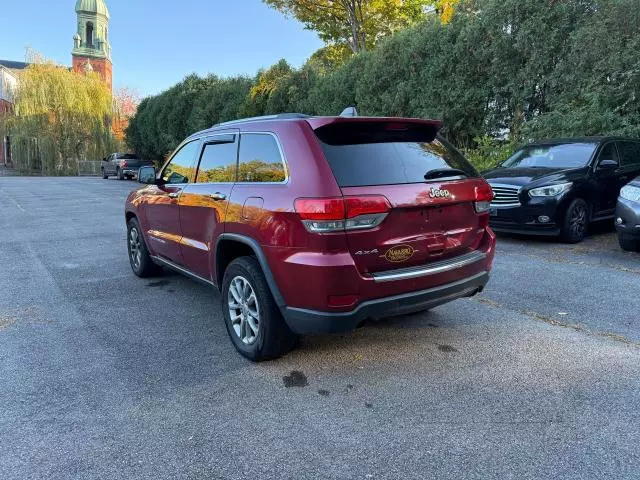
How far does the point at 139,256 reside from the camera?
618 centimetres

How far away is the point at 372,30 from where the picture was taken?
25.1 metres

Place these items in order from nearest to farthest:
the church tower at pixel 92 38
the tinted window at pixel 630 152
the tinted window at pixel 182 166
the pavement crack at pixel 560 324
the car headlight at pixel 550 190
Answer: the pavement crack at pixel 560 324 < the tinted window at pixel 182 166 < the car headlight at pixel 550 190 < the tinted window at pixel 630 152 < the church tower at pixel 92 38

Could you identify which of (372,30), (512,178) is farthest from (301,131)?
(372,30)

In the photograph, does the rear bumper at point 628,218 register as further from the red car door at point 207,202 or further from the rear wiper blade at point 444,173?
the red car door at point 207,202

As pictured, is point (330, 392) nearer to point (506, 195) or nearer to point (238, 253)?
point (238, 253)

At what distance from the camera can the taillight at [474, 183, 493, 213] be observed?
3.80m

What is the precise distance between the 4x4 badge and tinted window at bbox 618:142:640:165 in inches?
279

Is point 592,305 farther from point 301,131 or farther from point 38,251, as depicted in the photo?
point 38,251

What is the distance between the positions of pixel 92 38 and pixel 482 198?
7832 cm

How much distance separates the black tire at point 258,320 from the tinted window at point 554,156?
6578mm

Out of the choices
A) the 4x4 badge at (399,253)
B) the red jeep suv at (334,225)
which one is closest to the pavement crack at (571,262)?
the red jeep suv at (334,225)

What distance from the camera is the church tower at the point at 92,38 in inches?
2633

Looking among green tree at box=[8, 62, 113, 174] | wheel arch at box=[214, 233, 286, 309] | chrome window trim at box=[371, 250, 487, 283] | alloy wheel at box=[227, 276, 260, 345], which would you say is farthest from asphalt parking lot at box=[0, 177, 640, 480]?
green tree at box=[8, 62, 113, 174]

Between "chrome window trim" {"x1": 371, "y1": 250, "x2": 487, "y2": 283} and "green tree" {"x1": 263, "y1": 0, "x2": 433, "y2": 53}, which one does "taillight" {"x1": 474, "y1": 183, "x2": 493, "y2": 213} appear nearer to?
"chrome window trim" {"x1": 371, "y1": 250, "x2": 487, "y2": 283}
